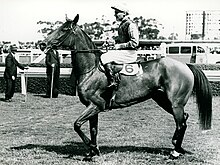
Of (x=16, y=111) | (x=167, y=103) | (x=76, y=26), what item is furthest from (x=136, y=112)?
(x=76, y=26)

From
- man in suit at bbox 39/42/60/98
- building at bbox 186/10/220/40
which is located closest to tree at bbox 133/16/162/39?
building at bbox 186/10/220/40

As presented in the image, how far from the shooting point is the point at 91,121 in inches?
279

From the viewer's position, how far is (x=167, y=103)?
7.52 meters

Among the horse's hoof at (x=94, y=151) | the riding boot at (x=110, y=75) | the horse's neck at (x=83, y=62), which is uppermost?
the horse's neck at (x=83, y=62)

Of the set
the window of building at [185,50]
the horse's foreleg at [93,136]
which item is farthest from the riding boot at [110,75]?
the window of building at [185,50]

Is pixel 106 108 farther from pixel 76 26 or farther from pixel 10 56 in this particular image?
pixel 10 56

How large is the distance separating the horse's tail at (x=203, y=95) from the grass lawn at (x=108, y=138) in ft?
1.68

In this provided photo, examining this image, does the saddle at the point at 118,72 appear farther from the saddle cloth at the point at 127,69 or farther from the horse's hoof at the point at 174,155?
the horse's hoof at the point at 174,155

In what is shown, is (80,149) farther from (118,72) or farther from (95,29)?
(95,29)

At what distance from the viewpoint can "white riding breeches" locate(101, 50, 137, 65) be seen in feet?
22.8

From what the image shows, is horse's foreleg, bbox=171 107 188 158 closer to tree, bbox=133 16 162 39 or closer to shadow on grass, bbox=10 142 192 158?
Result: shadow on grass, bbox=10 142 192 158

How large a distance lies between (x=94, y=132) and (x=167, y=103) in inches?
55.3

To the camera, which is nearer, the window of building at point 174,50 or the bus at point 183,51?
the bus at point 183,51

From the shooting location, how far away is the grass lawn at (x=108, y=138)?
22.4ft
